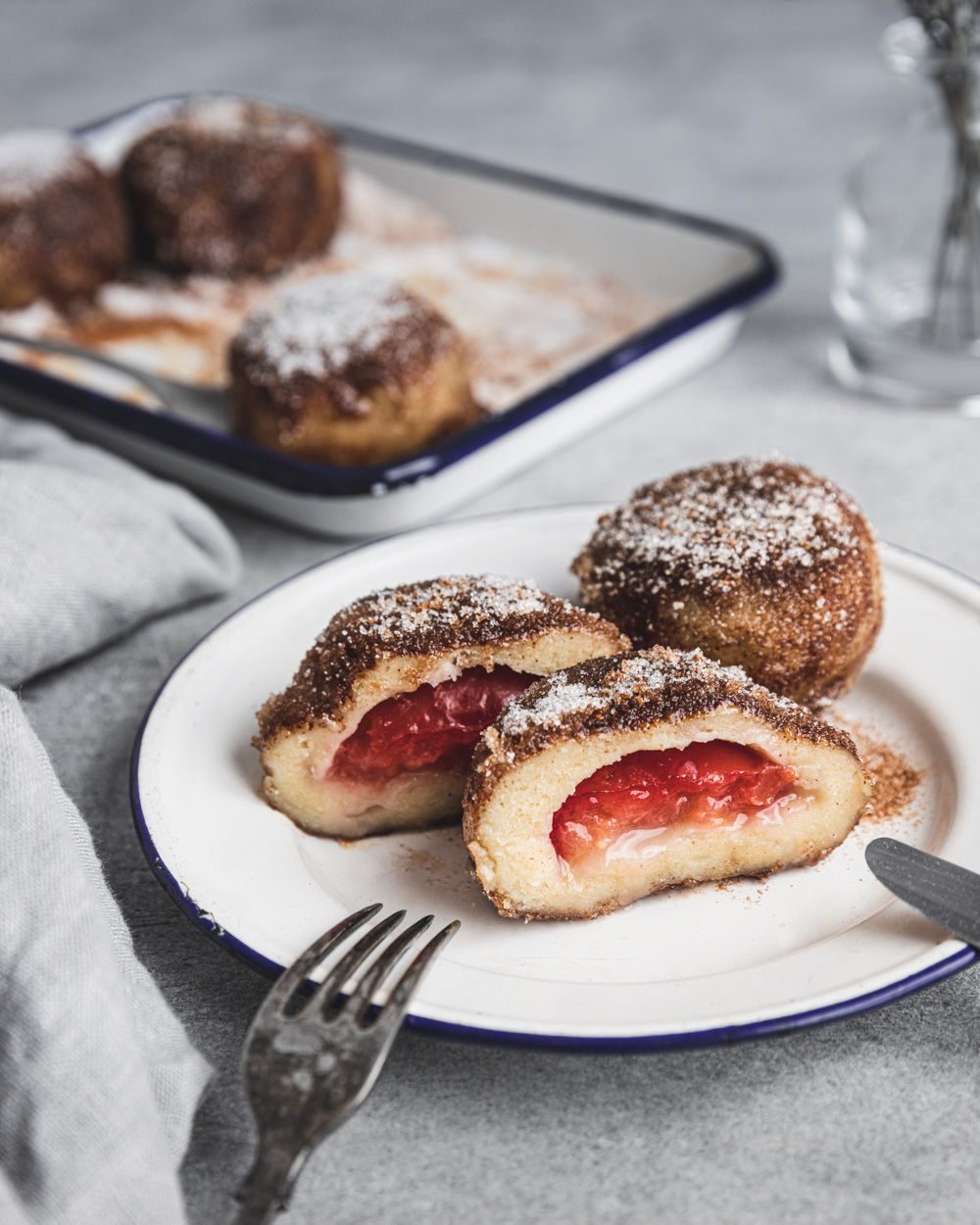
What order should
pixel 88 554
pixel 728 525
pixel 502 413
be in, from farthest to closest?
pixel 502 413
pixel 88 554
pixel 728 525

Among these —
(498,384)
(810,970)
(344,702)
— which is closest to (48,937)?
(344,702)

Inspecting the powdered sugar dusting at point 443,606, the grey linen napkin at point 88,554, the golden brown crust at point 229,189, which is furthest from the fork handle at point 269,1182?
the golden brown crust at point 229,189

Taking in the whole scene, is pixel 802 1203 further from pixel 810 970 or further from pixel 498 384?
pixel 498 384

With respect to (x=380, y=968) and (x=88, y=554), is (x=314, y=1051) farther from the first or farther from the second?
(x=88, y=554)

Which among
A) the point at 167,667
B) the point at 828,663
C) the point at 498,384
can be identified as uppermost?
the point at 828,663

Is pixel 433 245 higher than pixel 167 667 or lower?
higher

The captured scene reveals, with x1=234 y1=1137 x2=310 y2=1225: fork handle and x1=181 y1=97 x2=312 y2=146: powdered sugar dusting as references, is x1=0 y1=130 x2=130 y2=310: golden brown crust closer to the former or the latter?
x1=181 y1=97 x2=312 y2=146: powdered sugar dusting

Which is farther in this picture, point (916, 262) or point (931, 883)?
point (916, 262)

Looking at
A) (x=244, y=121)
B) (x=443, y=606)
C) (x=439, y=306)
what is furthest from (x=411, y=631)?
(x=244, y=121)
